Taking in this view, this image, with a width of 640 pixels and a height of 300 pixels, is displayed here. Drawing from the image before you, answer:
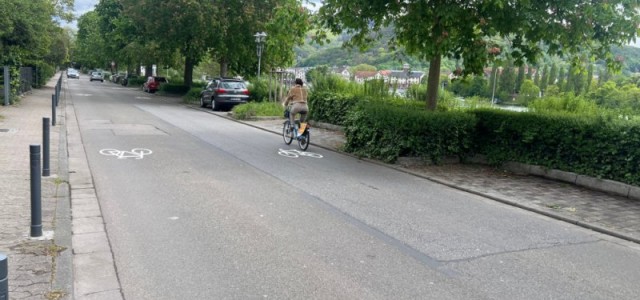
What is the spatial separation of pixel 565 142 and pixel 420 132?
9.18 feet

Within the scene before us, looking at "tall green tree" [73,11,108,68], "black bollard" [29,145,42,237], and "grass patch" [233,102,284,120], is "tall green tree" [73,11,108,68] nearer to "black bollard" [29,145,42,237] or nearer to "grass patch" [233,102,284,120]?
"grass patch" [233,102,284,120]

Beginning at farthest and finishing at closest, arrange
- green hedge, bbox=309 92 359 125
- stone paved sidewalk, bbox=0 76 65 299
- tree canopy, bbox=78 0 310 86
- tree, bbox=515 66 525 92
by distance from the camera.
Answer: tree canopy, bbox=78 0 310 86, green hedge, bbox=309 92 359 125, tree, bbox=515 66 525 92, stone paved sidewalk, bbox=0 76 65 299

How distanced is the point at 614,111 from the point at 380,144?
4599 millimetres

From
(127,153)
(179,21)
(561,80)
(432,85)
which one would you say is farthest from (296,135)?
(179,21)

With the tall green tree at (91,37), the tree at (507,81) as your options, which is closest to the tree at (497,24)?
the tree at (507,81)

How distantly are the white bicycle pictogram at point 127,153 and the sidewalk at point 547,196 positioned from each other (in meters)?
5.32

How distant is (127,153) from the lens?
11461 millimetres

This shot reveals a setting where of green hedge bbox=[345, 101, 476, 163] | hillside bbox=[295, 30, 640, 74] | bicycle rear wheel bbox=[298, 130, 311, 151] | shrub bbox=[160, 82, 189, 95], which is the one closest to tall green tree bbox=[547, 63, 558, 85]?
hillside bbox=[295, 30, 640, 74]

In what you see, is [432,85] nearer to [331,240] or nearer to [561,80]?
[561,80]

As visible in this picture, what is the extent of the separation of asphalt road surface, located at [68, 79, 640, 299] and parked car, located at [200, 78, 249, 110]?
15453mm

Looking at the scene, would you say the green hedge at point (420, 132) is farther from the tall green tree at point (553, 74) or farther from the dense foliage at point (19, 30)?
the dense foliage at point (19, 30)

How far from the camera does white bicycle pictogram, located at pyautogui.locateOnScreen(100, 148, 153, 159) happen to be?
1109cm

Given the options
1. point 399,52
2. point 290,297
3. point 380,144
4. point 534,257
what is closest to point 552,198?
point 534,257

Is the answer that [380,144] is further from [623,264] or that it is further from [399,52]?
[623,264]
